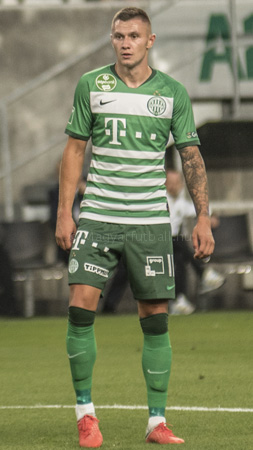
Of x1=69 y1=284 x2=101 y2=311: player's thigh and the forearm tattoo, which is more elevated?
the forearm tattoo

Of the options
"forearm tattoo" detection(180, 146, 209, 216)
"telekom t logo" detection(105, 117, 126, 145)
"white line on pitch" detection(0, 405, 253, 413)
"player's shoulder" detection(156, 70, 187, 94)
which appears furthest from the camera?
"white line on pitch" detection(0, 405, 253, 413)

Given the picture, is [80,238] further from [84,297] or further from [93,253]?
[84,297]

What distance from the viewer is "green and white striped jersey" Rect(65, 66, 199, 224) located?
5.60m

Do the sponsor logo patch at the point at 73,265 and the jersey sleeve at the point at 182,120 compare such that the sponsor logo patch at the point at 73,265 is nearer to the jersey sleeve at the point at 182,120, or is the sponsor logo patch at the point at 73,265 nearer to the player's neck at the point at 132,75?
the jersey sleeve at the point at 182,120

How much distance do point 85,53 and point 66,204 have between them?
1099 cm

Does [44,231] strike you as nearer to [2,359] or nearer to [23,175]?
[23,175]

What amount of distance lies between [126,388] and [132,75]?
273 centimetres

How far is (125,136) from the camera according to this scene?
18.3ft

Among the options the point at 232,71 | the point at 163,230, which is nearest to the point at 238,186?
the point at 232,71

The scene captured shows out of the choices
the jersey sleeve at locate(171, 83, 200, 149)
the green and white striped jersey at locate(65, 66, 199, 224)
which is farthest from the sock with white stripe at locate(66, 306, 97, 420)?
the jersey sleeve at locate(171, 83, 200, 149)

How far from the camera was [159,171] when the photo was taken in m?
5.70

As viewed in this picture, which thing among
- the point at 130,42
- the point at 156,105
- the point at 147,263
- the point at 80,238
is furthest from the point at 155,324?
the point at 130,42

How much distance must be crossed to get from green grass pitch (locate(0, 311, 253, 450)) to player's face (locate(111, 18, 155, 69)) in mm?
1844

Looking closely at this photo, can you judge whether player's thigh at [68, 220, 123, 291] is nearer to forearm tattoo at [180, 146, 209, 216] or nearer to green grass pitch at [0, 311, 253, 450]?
forearm tattoo at [180, 146, 209, 216]
